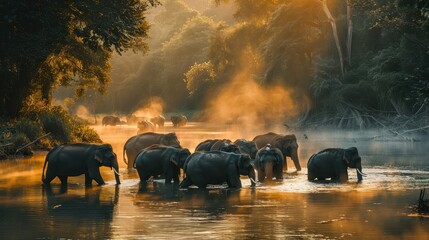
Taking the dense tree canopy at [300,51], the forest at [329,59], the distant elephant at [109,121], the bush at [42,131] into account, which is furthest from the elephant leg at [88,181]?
the distant elephant at [109,121]

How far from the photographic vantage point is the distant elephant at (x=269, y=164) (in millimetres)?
26406

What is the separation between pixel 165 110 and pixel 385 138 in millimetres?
86273

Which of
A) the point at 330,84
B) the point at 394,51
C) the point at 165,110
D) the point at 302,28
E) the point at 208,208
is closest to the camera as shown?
the point at 208,208

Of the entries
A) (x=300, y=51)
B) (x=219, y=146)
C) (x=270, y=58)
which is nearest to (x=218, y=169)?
(x=219, y=146)

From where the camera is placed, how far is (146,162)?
26.7 m

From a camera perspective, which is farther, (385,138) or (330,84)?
(330,84)

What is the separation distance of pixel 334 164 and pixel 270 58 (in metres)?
43.2

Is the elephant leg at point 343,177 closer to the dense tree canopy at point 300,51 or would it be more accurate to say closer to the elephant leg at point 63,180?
the dense tree canopy at point 300,51

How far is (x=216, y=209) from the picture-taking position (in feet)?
64.3

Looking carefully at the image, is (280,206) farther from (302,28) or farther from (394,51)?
(302,28)

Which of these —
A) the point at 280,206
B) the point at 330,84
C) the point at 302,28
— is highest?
the point at 302,28

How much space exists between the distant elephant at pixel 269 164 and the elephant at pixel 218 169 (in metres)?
1.98

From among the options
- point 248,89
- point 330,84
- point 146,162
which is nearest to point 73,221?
point 146,162

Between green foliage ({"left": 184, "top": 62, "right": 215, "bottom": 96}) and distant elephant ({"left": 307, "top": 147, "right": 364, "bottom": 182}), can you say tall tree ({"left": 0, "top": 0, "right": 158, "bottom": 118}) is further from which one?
green foliage ({"left": 184, "top": 62, "right": 215, "bottom": 96})
